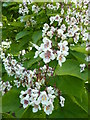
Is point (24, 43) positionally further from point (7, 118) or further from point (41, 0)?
point (7, 118)

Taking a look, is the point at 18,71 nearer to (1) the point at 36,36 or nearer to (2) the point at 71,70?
(1) the point at 36,36

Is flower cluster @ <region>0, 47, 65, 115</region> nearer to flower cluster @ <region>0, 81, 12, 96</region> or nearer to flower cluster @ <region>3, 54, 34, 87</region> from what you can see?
flower cluster @ <region>3, 54, 34, 87</region>

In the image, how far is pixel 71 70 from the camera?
A: 1274mm

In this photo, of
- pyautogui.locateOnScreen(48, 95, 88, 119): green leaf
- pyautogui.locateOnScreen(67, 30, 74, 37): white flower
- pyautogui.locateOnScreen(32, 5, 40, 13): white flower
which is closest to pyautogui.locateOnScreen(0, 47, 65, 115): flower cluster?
pyautogui.locateOnScreen(48, 95, 88, 119): green leaf

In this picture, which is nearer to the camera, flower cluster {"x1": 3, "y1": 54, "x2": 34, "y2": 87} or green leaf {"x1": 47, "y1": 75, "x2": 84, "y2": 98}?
green leaf {"x1": 47, "y1": 75, "x2": 84, "y2": 98}

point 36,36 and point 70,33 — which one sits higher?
point 70,33

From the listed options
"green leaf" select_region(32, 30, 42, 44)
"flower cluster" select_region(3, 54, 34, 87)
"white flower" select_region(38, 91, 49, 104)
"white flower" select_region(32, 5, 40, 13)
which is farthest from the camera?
"white flower" select_region(32, 5, 40, 13)

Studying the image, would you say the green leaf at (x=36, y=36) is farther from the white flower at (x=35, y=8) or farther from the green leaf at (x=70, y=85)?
the green leaf at (x=70, y=85)

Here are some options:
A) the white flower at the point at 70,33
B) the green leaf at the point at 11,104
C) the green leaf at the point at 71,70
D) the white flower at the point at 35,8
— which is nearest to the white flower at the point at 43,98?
the green leaf at the point at 71,70

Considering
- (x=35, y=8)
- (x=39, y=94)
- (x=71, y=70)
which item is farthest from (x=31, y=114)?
(x=35, y=8)

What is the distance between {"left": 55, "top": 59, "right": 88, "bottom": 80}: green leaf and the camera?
4.04 feet

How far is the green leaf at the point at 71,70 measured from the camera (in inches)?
48.4

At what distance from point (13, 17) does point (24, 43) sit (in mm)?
1018

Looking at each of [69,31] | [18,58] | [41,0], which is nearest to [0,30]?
[18,58]
